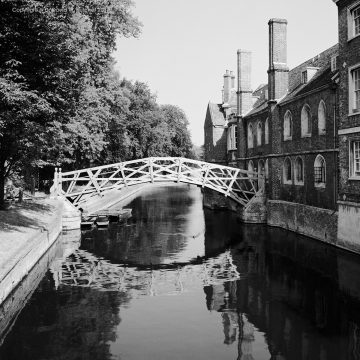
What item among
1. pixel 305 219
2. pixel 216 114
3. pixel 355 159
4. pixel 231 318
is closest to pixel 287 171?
pixel 305 219

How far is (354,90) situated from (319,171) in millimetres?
5480

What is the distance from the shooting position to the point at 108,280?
634 inches

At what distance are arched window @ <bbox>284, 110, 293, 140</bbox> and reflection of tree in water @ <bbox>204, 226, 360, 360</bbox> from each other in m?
8.19

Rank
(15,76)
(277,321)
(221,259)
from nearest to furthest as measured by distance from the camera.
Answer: (277,321)
(15,76)
(221,259)

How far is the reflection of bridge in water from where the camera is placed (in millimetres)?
15312

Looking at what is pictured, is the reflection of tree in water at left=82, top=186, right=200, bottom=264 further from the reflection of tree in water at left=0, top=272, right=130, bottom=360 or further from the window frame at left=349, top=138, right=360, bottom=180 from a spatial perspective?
the window frame at left=349, top=138, right=360, bottom=180

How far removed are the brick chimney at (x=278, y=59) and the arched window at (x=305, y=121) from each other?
3.74 metres

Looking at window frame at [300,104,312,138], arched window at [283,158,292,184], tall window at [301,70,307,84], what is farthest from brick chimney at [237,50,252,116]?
window frame at [300,104,312,138]

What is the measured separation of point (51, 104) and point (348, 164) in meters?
13.0

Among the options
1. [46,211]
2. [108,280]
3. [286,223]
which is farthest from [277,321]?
[46,211]

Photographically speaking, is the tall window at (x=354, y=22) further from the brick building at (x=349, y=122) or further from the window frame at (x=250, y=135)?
the window frame at (x=250, y=135)

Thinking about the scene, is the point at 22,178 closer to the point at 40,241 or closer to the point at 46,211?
the point at 46,211

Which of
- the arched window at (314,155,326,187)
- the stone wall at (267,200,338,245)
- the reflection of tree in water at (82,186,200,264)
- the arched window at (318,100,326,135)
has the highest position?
the arched window at (318,100,326,135)

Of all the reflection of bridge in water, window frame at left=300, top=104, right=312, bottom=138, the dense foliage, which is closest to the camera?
the dense foliage
